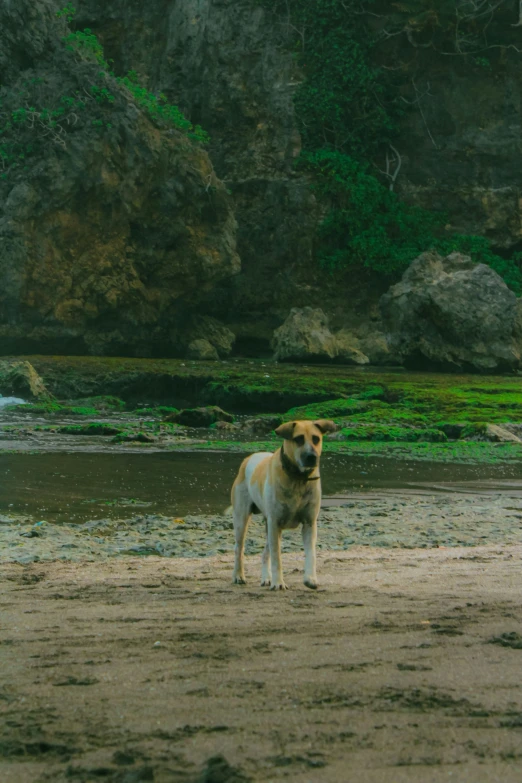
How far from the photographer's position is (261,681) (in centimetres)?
369

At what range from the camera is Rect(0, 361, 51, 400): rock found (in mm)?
23969

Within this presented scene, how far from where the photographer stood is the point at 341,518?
966 cm

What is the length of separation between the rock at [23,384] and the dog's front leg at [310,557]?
61.4ft

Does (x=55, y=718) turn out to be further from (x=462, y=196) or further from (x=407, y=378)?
(x=462, y=196)

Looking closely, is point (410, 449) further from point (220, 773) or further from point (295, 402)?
point (220, 773)

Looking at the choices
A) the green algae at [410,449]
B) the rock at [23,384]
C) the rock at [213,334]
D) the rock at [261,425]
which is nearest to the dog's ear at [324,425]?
the green algae at [410,449]

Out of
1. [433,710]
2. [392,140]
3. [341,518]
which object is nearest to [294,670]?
[433,710]

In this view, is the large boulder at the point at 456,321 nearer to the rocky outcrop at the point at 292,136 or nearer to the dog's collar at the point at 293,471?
the rocky outcrop at the point at 292,136

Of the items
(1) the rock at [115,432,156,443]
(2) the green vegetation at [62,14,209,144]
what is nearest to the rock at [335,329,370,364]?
(2) the green vegetation at [62,14,209,144]

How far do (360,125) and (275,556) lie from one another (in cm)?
3724

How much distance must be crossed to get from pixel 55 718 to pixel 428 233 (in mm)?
38558

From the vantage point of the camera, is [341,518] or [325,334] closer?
[341,518]

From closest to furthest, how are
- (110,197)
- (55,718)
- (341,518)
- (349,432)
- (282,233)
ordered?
1. (55,718)
2. (341,518)
3. (349,432)
4. (110,197)
5. (282,233)

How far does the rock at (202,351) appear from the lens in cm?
3481
